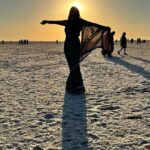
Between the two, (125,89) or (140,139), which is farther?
(125,89)

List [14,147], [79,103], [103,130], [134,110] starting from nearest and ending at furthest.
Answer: [14,147]
[103,130]
[134,110]
[79,103]

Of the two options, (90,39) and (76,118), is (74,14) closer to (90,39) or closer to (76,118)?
(90,39)

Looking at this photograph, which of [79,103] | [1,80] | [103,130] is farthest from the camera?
[1,80]

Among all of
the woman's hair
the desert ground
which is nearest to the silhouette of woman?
the woman's hair

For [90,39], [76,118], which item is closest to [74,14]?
[90,39]

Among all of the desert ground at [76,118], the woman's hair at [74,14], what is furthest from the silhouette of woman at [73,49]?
the desert ground at [76,118]

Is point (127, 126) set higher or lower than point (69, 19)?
lower


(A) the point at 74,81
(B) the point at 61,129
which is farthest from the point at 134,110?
(A) the point at 74,81

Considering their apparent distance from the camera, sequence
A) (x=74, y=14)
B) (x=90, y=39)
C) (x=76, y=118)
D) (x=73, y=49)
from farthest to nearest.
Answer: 1. (x=90, y=39)
2. (x=73, y=49)
3. (x=74, y=14)
4. (x=76, y=118)

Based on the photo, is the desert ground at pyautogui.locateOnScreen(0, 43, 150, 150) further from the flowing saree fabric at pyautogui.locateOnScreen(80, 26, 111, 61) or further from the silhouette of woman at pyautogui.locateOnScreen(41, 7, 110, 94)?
the flowing saree fabric at pyautogui.locateOnScreen(80, 26, 111, 61)

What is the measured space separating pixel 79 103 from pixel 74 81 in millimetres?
1707

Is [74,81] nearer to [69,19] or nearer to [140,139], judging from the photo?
[69,19]

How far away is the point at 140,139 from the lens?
656 centimetres

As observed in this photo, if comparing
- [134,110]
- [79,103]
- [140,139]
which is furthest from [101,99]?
[140,139]
